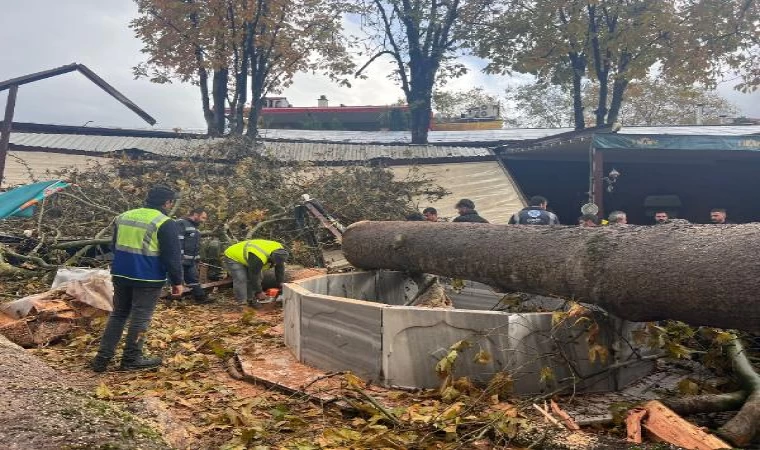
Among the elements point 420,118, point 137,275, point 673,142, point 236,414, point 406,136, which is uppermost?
point 420,118

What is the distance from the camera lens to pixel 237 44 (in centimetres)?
1808

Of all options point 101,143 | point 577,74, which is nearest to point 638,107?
point 577,74

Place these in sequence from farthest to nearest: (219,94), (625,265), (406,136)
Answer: (406,136) < (219,94) < (625,265)

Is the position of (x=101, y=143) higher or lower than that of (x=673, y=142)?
higher

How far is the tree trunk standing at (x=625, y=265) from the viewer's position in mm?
3039

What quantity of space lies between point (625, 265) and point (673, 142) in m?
9.10

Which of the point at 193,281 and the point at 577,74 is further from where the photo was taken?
the point at 577,74

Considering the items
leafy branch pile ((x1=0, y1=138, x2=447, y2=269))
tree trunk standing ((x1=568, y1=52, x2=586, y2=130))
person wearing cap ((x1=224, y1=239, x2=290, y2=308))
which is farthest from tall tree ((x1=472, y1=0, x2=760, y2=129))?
person wearing cap ((x1=224, y1=239, x2=290, y2=308))

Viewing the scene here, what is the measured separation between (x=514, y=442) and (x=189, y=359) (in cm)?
319

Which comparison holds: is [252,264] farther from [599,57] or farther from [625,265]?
[599,57]

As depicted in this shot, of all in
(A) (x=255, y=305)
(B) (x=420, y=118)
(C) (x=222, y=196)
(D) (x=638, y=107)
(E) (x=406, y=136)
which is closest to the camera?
(A) (x=255, y=305)

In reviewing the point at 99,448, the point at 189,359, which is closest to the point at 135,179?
the point at 189,359

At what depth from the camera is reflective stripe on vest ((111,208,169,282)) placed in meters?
4.99

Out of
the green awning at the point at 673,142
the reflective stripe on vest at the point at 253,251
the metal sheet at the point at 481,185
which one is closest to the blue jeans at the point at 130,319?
the reflective stripe on vest at the point at 253,251
